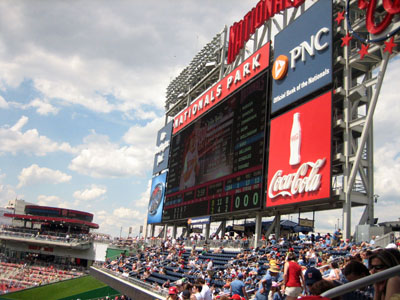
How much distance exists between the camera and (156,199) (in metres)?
34.5

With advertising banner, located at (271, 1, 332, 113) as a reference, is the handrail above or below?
below

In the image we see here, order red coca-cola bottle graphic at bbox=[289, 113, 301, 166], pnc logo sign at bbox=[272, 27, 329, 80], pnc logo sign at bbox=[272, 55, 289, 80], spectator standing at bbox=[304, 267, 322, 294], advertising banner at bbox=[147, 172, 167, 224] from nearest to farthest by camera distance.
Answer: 1. spectator standing at bbox=[304, 267, 322, 294]
2. red coca-cola bottle graphic at bbox=[289, 113, 301, 166]
3. pnc logo sign at bbox=[272, 27, 329, 80]
4. pnc logo sign at bbox=[272, 55, 289, 80]
5. advertising banner at bbox=[147, 172, 167, 224]

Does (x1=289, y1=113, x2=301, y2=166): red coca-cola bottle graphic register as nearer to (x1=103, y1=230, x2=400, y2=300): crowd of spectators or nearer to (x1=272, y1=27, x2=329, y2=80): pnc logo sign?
(x1=272, y1=27, x2=329, y2=80): pnc logo sign

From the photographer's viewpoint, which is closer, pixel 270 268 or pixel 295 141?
pixel 270 268

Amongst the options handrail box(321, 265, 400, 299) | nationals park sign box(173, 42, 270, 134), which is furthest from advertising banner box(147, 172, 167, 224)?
handrail box(321, 265, 400, 299)

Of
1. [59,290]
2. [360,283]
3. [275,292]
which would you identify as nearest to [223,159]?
[275,292]

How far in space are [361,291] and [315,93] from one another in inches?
582

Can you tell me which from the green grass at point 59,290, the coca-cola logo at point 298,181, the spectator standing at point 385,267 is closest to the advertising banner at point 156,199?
the green grass at point 59,290

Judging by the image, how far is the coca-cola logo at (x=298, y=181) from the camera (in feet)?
51.8

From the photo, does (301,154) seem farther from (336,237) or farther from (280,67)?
(280,67)

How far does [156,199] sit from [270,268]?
2610cm

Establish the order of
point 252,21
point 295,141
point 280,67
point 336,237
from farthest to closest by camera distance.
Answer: point 252,21
point 280,67
point 295,141
point 336,237

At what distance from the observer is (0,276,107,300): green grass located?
3111 cm

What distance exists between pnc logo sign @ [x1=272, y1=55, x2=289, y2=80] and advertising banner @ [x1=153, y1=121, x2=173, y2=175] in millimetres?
15922
